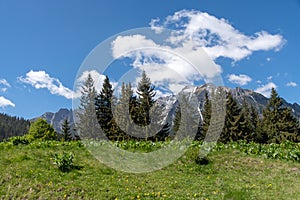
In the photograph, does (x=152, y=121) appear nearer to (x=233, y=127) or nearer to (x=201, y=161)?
(x=201, y=161)

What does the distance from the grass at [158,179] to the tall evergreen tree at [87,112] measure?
2779cm

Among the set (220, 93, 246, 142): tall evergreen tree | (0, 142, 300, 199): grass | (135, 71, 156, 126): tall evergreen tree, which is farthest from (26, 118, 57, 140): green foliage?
(0, 142, 300, 199): grass

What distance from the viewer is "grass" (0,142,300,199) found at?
36.1 feet

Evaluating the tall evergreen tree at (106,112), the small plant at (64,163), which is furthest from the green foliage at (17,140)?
the tall evergreen tree at (106,112)

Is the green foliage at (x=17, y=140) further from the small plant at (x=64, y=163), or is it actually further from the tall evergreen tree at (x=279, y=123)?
the tall evergreen tree at (x=279, y=123)

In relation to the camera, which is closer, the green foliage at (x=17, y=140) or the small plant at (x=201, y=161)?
the small plant at (x=201, y=161)

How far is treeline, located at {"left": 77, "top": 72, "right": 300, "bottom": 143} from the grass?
14645 mm

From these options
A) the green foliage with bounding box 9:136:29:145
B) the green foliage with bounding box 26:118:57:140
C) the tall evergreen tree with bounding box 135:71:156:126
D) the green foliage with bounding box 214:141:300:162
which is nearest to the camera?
the green foliage with bounding box 214:141:300:162

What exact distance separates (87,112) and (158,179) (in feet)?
117

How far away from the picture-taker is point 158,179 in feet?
42.9

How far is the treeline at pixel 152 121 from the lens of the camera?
134ft

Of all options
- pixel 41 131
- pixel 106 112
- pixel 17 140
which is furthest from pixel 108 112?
pixel 17 140

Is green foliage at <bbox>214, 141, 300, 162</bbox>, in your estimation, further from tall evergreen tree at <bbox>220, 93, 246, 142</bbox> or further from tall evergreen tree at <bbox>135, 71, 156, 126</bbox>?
tall evergreen tree at <bbox>220, 93, 246, 142</bbox>

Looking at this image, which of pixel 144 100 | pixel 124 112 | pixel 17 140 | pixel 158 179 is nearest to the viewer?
pixel 158 179
